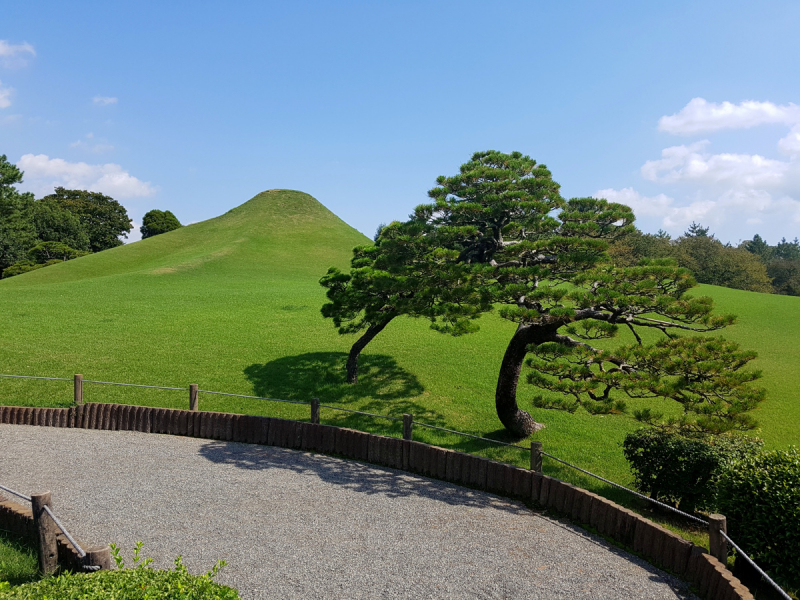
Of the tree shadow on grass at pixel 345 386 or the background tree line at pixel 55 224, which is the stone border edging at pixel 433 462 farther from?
the background tree line at pixel 55 224

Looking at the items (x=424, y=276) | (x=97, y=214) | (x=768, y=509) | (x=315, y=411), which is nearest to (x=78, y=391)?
(x=315, y=411)

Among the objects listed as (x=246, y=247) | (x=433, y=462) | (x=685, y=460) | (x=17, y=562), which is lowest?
(x=17, y=562)

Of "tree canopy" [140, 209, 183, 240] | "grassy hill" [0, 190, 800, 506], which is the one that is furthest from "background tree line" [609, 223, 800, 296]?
"tree canopy" [140, 209, 183, 240]

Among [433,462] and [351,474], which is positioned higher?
[433,462]

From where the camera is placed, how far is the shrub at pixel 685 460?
9453mm

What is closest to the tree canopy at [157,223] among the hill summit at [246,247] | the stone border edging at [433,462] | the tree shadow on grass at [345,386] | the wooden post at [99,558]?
the hill summit at [246,247]

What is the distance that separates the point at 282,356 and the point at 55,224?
2737 inches

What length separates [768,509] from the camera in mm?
7082

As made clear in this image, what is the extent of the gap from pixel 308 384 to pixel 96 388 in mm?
7110

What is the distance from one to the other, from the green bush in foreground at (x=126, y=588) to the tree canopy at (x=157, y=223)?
10058 cm

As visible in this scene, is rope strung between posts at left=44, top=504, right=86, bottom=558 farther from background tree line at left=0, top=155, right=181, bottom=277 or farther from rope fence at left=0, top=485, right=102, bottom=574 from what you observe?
background tree line at left=0, top=155, right=181, bottom=277

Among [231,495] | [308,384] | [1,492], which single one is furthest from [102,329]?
[231,495]

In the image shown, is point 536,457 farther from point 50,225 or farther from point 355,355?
point 50,225

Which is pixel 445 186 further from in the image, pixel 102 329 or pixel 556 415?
pixel 102 329
